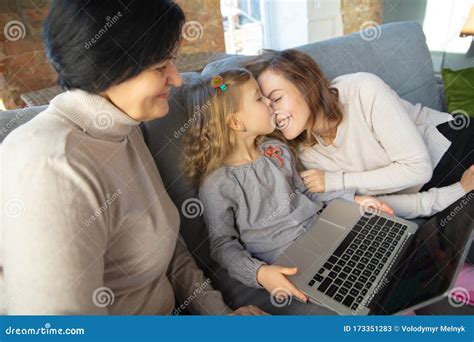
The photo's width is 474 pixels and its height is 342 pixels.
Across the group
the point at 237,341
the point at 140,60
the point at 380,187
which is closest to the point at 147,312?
the point at 237,341

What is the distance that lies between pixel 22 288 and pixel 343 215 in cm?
76

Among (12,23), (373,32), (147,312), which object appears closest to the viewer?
(147,312)

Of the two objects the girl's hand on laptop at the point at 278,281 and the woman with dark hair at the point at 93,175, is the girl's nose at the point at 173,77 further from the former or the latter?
the girl's hand on laptop at the point at 278,281

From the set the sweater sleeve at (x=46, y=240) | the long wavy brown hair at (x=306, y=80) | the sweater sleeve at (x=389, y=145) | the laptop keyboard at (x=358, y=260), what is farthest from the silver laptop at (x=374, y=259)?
the sweater sleeve at (x=46, y=240)

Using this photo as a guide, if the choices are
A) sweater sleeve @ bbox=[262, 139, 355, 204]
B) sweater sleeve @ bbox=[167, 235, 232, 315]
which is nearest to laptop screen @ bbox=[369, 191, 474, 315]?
sweater sleeve @ bbox=[262, 139, 355, 204]

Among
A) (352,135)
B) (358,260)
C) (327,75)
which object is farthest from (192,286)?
(327,75)

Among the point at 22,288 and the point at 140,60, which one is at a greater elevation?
the point at 140,60

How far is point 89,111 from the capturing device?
24.4 inches

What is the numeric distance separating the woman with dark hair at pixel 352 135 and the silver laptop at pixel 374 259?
0.14 m

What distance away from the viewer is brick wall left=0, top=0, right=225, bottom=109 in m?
1.14

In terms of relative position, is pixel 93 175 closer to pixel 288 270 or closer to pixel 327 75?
A: pixel 288 270

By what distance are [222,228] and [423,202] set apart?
62 centimetres

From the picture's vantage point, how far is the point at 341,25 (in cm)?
265

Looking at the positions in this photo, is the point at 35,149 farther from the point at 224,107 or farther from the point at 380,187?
the point at 380,187
